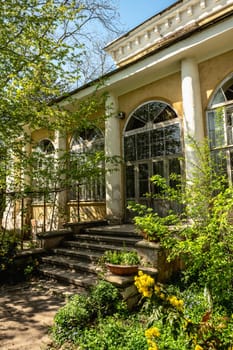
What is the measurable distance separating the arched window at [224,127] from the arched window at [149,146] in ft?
3.86

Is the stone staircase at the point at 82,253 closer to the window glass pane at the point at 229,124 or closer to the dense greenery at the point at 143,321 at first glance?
the dense greenery at the point at 143,321

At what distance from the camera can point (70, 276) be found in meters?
5.69

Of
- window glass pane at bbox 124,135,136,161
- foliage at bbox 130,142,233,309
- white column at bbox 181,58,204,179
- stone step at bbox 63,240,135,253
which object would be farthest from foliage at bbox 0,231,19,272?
window glass pane at bbox 124,135,136,161

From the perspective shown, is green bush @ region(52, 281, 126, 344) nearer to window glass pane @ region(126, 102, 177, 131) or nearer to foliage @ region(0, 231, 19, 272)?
foliage @ region(0, 231, 19, 272)

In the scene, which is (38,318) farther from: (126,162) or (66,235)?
(126,162)

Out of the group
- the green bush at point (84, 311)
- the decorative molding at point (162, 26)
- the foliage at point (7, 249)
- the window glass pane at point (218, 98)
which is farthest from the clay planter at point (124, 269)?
the decorative molding at point (162, 26)

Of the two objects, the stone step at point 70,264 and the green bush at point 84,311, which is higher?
the stone step at point 70,264

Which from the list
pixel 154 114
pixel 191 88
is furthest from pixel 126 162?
pixel 191 88

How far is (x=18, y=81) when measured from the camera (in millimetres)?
6371

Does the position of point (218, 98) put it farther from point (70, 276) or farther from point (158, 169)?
point (70, 276)

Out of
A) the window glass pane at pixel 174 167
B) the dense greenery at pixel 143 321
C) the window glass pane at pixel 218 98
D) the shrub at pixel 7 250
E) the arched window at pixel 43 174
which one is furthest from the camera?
the window glass pane at pixel 174 167

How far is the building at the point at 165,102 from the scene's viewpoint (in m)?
7.52

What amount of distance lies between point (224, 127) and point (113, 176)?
4.38 metres

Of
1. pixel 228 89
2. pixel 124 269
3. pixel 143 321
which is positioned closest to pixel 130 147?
pixel 228 89
